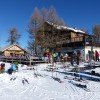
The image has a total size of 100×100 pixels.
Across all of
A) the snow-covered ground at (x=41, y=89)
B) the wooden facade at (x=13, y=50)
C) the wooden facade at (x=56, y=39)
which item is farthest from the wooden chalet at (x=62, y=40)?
the snow-covered ground at (x=41, y=89)

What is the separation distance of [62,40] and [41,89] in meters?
31.2

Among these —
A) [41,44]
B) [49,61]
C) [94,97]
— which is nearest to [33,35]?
[41,44]

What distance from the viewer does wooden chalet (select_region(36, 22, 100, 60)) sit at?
44.8 meters

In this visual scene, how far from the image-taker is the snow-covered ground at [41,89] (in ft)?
58.1

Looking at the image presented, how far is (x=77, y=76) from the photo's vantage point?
2533 cm

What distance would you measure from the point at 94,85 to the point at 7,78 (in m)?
6.52

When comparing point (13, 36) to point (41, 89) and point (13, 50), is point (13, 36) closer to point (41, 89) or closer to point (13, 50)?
point (13, 50)

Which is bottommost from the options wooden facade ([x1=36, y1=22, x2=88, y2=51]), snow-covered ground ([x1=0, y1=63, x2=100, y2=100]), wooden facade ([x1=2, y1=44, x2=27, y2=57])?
snow-covered ground ([x1=0, y1=63, x2=100, y2=100])

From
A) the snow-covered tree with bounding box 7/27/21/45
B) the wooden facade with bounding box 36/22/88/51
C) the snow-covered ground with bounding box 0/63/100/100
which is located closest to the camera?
the snow-covered ground with bounding box 0/63/100/100

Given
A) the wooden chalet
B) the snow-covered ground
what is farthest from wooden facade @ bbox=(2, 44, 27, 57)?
the snow-covered ground

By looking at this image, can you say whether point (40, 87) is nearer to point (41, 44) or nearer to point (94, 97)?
point (94, 97)

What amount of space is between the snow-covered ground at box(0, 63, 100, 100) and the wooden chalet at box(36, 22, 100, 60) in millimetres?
21288

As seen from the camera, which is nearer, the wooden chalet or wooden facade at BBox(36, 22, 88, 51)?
the wooden chalet

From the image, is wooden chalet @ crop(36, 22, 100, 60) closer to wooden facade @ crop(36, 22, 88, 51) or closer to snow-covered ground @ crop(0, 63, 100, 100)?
wooden facade @ crop(36, 22, 88, 51)
